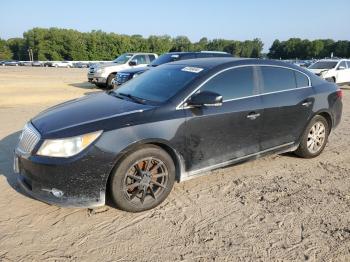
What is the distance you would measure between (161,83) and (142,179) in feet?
4.68

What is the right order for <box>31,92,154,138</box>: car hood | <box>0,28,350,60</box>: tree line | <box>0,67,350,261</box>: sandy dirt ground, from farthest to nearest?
<box>0,28,350,60</box>: tree line < <box>31,92,154,138</box>: car hood < <box>0,67,350,261</box>: sandy dirt ground

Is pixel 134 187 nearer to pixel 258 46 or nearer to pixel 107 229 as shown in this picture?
pixel 107 229

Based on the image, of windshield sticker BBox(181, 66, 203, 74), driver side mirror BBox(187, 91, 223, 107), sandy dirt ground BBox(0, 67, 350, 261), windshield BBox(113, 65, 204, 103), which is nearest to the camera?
sandy dirt ground BBox(0, 67, 350, 261)

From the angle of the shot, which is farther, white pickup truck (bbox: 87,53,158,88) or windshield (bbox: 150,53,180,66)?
white pickup truck (bbox: 87,53,158,88)

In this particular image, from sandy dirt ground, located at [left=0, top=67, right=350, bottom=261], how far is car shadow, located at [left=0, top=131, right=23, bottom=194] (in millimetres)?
34

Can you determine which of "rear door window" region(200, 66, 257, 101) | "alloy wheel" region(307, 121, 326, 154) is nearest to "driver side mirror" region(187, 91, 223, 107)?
"rear door window" region(200, 66, 257, 101)

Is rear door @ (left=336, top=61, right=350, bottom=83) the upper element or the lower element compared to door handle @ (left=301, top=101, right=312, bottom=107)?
lower

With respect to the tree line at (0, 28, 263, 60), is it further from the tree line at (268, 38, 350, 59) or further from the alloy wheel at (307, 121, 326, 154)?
the alloy wheel at (307, 121, 326, 154)

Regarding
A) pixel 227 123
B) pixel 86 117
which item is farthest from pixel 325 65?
pixel 86 117

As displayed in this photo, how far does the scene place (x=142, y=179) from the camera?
13.0 feet

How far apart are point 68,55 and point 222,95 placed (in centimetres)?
11375

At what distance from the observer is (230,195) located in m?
4.47

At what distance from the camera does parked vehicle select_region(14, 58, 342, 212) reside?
3.66 meters

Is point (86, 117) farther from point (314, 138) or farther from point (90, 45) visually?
point (90, 45)
